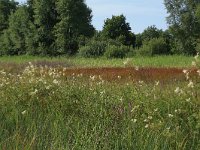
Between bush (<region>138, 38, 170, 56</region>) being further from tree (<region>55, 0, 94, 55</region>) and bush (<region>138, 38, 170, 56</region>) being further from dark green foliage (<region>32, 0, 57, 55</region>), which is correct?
dark green foliage (<region>32, 0, 57, 55</region>)

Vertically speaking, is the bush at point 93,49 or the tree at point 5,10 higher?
the tree at point 5,10

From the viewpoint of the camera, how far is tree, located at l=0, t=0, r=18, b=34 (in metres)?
65.2

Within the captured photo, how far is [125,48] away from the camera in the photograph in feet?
134

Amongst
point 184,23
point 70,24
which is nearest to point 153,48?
point 70,24

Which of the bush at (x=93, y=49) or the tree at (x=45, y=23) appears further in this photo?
the tree at (x=45, y=23)

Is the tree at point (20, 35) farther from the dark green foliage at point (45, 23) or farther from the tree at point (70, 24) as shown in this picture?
the tree at point (70, 24)

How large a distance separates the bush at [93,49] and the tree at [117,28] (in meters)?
13.0

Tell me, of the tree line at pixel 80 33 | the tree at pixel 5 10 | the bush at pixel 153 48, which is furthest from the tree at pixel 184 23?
the tree at pixel 5 10

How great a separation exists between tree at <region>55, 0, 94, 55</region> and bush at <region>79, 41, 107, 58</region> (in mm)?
4358

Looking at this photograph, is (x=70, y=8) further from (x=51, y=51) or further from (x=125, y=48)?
(x=125, y=48)

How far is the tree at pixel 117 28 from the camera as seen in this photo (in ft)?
185

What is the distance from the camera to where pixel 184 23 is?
55344mm

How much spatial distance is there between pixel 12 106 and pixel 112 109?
1792 mm

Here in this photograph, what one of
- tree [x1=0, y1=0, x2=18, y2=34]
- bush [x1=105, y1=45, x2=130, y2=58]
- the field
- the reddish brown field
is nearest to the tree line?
bush [x1=105, y1=45, x2=130, y2=58]
